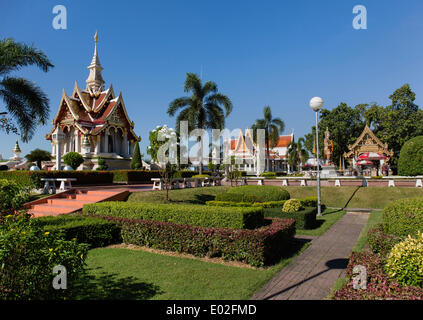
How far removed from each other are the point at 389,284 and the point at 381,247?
86.5 inches

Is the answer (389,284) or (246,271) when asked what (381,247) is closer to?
(389,284)

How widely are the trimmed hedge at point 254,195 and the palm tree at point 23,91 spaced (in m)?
9.76

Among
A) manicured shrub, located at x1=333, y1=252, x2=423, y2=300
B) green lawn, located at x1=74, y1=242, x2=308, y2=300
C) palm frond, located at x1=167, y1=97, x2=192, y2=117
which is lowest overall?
green lawn, located at x1=74, y1=242, x2=308, y2=300

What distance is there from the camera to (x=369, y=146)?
4431 cm

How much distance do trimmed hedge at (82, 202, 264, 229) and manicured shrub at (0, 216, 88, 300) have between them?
4582 millimetres

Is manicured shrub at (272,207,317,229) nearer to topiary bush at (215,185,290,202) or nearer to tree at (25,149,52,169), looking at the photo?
topiary bush at (215,185,290,202)

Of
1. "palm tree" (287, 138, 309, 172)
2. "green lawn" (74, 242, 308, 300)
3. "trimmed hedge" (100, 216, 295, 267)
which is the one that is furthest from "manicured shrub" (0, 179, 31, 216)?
"palm tree" (287, 138, 309, 172)

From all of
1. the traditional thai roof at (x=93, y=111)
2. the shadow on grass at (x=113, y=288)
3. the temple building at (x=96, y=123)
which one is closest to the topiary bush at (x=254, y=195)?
the shadow on grass at (x=113, y=288)

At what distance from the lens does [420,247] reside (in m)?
4.23

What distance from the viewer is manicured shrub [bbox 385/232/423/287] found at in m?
4.05

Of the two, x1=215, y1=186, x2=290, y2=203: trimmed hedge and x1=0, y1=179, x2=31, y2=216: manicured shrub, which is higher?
x1=0, y1=179, x2=31, y2=216: manicured shrub

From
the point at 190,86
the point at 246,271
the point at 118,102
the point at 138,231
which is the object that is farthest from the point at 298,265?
the point at 118,102

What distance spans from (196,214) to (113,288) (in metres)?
3.66

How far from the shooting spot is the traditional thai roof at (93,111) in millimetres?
38250
